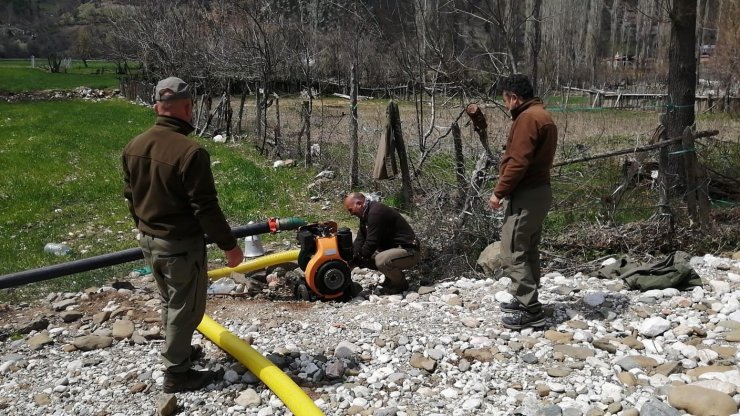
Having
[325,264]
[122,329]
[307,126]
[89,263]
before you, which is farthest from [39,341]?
[307,126]

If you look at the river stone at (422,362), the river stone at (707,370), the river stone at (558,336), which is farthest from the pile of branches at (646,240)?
the river stone at (422,362)

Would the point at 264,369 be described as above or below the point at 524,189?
below

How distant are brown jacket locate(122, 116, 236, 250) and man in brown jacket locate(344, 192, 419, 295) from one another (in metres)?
2.41

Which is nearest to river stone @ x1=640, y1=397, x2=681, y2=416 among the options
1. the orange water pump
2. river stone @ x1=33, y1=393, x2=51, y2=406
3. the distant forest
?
the orange water pump

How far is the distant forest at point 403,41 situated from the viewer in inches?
397

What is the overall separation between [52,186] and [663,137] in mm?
10820

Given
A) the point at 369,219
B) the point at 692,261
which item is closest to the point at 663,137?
the point at 692,261

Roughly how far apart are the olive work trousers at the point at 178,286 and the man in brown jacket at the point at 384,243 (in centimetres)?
239

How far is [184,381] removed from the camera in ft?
14.4

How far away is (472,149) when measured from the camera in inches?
369

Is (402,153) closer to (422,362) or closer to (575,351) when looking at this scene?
(422,362)

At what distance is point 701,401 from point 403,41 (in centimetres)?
837

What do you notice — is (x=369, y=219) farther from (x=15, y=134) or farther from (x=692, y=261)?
(x=15, y=134)

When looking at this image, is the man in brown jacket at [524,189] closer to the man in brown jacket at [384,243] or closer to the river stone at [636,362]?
the river stone at [636,362]
